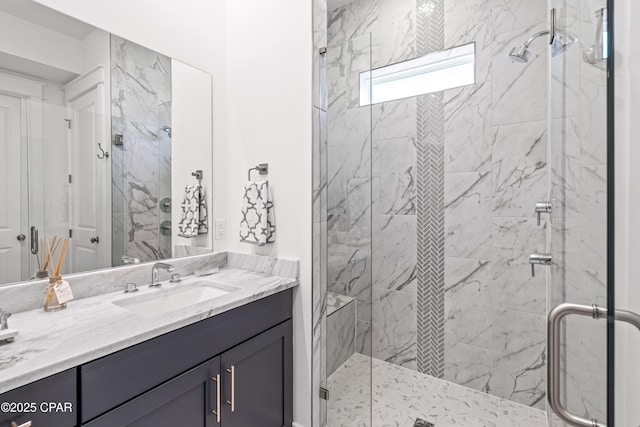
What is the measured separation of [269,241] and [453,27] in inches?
76.5

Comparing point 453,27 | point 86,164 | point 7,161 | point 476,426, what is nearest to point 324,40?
point 453,27

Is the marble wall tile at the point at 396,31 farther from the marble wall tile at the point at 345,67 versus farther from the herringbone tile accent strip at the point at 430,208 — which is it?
the marble wall tile at the point at 345,67

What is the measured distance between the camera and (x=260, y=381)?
141cm

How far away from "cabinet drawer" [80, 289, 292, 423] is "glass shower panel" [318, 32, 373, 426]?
482 millimetres

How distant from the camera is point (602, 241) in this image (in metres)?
0.45

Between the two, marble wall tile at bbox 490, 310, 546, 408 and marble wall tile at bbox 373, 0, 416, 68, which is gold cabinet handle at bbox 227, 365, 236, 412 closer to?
marble wall tile at bbox 490, 310, 546, 408

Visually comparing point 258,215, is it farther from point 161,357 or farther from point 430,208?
point 430,208

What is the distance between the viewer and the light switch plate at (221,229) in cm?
193

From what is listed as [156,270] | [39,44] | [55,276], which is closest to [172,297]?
[156,270]

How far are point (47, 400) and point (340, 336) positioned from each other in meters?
1.42

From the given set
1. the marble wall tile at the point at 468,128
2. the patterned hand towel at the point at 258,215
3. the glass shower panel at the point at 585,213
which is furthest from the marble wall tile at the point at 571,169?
the patterned hand towel at the point at 258,215

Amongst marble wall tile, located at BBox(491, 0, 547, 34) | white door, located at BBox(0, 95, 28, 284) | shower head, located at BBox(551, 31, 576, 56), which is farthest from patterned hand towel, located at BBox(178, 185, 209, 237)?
marble wall tile, located at BBox(491, 0, 547, 34)

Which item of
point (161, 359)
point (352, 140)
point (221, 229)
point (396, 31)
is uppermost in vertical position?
point (396, 31)

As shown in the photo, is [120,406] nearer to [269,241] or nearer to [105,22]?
[269,241]
